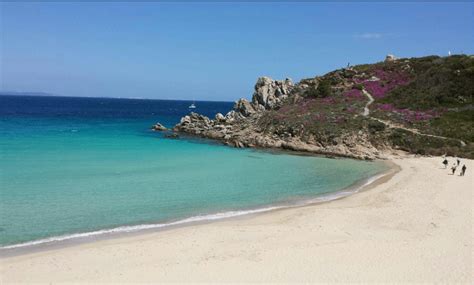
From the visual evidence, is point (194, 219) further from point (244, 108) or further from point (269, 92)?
point (269, 92)

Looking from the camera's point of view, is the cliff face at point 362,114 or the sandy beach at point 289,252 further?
the cliff face at point 362,114

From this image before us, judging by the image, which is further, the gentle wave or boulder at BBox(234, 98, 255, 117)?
boulder at BBox(234, 98, 255, 117)

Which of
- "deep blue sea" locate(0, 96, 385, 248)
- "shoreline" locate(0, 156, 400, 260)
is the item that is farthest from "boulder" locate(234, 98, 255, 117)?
"shoreline" locate(0, 156, 400, 260)

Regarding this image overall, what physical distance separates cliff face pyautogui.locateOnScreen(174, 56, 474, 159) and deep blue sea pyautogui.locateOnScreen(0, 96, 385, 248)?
22.4 ft

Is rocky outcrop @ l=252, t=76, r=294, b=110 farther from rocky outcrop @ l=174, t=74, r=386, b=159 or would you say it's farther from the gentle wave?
the gentle wave

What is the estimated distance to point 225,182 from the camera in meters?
32.2

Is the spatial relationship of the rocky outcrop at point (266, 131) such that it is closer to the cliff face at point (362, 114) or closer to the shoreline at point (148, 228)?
the cliff face at point (362, 114)

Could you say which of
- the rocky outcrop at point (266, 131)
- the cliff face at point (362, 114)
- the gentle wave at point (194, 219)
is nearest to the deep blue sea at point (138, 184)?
the gentle wave at point (194, 219)

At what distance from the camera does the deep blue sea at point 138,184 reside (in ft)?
69.6

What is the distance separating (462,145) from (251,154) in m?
24.9

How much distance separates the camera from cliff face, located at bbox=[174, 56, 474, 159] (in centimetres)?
4998

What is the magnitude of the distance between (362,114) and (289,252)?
45275 mm

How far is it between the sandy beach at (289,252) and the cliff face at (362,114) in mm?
25385

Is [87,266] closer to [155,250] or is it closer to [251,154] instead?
[155,250]
